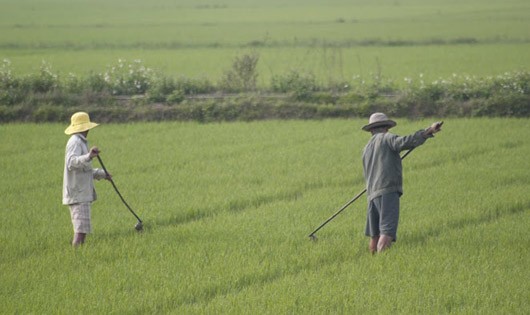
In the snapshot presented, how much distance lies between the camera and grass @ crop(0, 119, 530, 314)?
8023 mm

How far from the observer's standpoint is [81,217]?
31.7 ft

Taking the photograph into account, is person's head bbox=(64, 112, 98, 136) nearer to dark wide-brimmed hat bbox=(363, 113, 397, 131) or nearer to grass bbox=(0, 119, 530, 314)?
grass bbox=(0, 119, 530, 314)

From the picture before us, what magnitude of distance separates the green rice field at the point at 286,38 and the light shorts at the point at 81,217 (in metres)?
11.2

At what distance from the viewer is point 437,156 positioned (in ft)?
48.0

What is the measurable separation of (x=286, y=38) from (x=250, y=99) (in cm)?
1681

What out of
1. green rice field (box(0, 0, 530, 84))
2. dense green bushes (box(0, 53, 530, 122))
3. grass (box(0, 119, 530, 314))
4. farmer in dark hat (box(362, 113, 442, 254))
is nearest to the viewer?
grass (box(0, 119, 530, 314))

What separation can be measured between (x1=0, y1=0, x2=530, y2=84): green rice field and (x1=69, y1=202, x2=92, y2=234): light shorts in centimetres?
1118

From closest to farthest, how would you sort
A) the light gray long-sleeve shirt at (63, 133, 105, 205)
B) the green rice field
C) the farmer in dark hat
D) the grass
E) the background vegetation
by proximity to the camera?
the grass < the farmer in dark hat < the light gray long-sleeve shirt at (63, 133, 105, 205) < the background vegetation < the green rice field

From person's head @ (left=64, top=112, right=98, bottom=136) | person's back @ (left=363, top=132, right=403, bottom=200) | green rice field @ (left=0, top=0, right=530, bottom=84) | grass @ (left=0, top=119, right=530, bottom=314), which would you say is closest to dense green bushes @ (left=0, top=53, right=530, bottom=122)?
grass @ (left=0, top=119, right=530, bottom=314)

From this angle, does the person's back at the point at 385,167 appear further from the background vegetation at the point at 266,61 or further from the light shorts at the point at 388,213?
the background vegetation at the point at 266,61

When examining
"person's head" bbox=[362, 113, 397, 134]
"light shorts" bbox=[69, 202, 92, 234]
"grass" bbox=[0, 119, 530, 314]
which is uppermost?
"person's head" bbox=[362, 113, 397, 134]

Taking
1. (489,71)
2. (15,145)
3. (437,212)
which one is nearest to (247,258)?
(437,212)

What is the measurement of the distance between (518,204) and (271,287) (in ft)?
13.6

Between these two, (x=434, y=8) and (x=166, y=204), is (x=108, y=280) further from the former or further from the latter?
(x=434, y=8)
